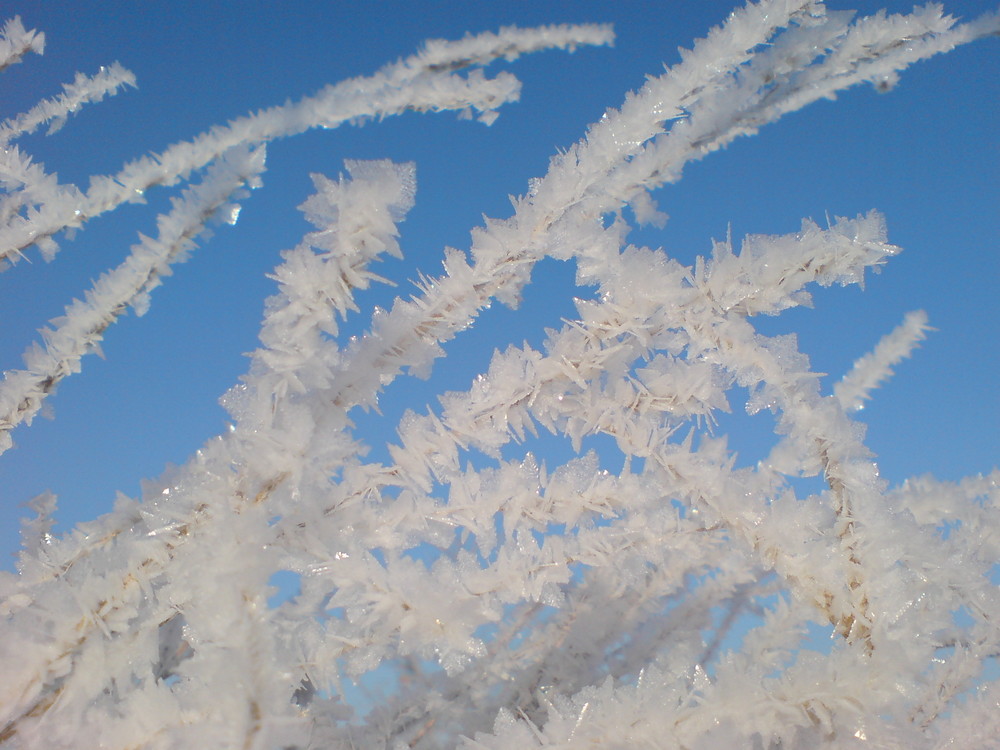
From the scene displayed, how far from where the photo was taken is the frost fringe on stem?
0.37 metres

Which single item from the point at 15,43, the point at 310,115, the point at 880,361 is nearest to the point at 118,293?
the point at 310,115

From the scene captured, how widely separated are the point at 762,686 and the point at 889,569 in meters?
0.14

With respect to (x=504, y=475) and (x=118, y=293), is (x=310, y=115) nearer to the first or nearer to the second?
(x=118, y=293)

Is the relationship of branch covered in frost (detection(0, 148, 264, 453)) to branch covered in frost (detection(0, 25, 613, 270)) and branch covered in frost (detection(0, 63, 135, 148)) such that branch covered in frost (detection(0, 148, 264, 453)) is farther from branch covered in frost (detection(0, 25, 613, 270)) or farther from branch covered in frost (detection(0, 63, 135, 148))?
branch covered in frost (detection(0, 63, 135, 148))

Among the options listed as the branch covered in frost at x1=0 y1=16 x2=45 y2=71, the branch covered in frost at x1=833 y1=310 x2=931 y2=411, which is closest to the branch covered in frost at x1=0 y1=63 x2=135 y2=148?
the branch covered in frost at x1=0 y1=16 x2=45 y2=71

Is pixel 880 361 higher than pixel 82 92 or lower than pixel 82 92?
lower

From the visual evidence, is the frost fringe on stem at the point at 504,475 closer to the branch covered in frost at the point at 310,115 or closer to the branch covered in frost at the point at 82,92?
the branch covered in frost at the point at 310,115

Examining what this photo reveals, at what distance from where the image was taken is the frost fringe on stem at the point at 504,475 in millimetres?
375

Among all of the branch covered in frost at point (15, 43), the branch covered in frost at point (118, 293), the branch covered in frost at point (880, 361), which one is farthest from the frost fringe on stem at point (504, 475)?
the branch covered in frost at point (880, 361)

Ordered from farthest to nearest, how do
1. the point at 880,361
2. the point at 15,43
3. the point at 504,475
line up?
the point at 880,361 → the point at 15,43 → the point at 504,475

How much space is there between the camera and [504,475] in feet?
1.69

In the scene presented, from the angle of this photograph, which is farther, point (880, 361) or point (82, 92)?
point (880, 361)

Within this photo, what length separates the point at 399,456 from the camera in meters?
0.47

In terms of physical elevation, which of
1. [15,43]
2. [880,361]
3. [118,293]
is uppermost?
[15,43]
